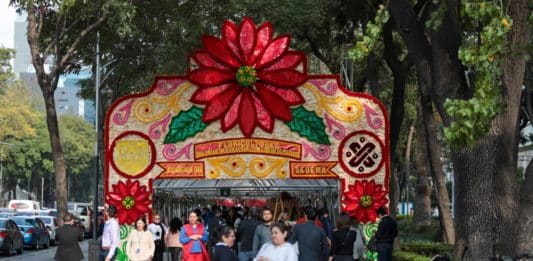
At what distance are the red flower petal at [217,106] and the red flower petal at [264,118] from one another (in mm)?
571

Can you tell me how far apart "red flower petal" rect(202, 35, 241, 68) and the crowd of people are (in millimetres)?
3079

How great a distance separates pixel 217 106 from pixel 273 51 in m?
1.61

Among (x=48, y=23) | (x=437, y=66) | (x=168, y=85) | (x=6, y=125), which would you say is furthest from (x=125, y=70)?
(x=6, y=125)

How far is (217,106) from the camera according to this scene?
841 inches

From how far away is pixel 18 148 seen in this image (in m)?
92.4

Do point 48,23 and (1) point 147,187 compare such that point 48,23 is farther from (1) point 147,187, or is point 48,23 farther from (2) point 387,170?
(2) point 387,170

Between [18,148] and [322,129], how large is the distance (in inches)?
2940

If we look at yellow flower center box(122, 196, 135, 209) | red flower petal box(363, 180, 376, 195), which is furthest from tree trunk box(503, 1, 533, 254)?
yellow flower center box(122, 196, 135, 209)

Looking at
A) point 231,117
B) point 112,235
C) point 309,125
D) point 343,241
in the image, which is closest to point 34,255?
point 231,117

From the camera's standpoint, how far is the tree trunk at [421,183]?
4125 centimetres

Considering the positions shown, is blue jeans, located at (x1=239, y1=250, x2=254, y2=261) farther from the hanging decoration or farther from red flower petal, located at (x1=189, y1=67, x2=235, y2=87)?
red flower petal, located at (x1=189, y1=67, x2=235, y2=87)

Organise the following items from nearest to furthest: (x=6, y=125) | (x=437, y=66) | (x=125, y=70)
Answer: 1. (x=437, y=66)
2. (x=125, y=70)
3. (x=6, y=125)

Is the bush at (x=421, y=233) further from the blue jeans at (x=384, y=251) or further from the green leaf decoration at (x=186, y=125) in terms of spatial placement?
the green leaf decoration at (x=186, y=125)

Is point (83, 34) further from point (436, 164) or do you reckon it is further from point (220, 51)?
point (436, 164)
